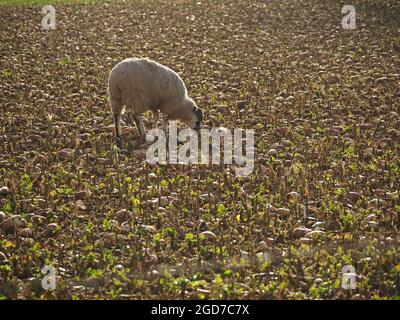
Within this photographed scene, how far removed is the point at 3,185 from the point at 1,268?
2828mm

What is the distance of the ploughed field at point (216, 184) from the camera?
7379 mm

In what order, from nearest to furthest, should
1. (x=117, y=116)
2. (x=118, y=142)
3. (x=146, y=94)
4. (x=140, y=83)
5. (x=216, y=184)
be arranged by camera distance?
(x=216, y=184)
(x=140, y=83)
(x=146, y=94)
(x=118, y=142)
(x=117, y=116)

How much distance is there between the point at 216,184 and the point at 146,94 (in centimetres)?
284

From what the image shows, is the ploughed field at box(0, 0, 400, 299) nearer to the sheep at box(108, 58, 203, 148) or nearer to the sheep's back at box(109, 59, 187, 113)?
the sheep at box(108, 58, 203, 148)

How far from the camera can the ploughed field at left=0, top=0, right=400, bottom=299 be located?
738cm

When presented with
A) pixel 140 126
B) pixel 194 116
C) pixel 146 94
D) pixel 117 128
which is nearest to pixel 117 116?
pixel 117 128

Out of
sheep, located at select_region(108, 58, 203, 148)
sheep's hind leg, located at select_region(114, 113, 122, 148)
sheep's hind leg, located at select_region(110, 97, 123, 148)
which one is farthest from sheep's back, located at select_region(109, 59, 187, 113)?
sheep's hind leg, located at select_region(114, 113, 122, 148)

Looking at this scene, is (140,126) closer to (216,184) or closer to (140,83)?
(140,83)

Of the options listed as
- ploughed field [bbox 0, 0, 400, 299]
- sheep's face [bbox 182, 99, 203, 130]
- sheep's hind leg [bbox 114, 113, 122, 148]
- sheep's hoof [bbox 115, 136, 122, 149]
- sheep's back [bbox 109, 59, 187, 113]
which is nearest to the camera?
ploughed field [bbox 0, 0, 400, 299]

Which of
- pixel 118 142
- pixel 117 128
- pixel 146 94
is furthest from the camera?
pixel 117 128

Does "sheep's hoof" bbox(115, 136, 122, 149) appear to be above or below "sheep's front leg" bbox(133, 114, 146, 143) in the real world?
below

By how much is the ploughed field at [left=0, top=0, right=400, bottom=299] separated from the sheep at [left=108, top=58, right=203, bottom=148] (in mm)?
534

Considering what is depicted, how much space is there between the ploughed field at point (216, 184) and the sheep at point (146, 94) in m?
0.53

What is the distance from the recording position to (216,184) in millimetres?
10211
